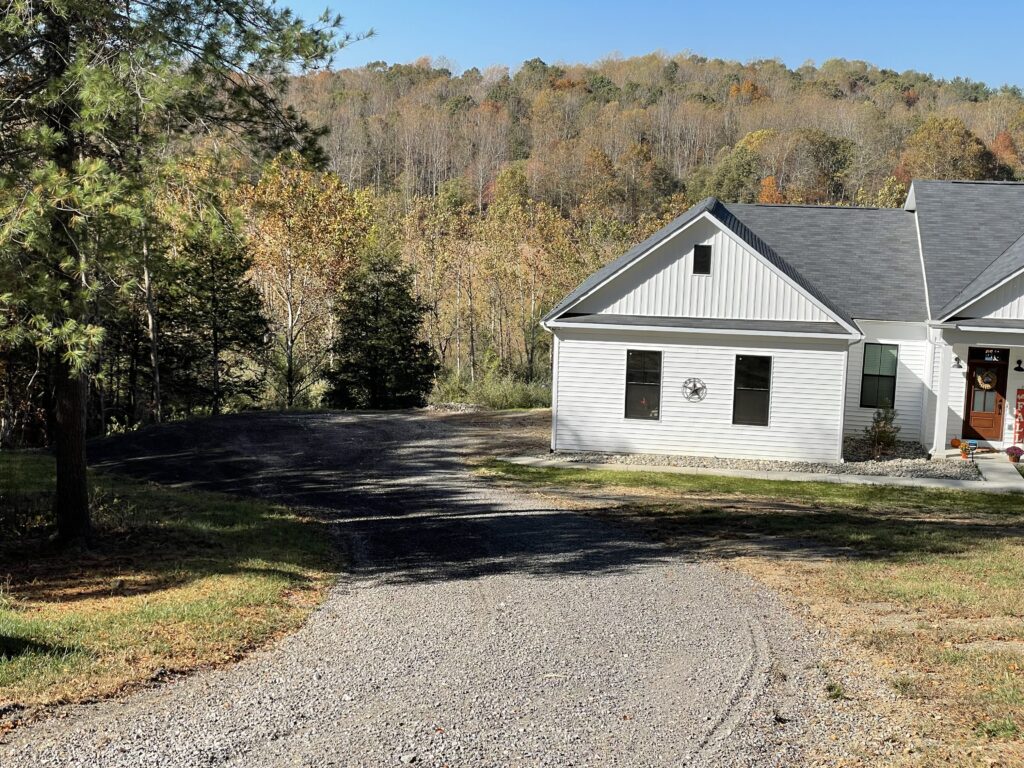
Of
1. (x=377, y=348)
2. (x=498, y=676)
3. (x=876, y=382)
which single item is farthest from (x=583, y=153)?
(x=498, y=676)

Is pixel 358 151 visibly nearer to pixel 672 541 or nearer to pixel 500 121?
pixel 500 121

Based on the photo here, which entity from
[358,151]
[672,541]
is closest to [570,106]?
[358,151]

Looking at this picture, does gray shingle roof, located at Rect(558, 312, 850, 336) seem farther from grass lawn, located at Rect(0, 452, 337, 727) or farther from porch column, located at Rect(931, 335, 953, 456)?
grass lawn, located at Rect(0, 452, 337, 727)

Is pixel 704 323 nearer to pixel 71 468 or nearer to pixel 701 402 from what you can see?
pixel 701 402

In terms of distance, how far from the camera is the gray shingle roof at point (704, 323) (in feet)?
65.1

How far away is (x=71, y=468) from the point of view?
11.0 metres

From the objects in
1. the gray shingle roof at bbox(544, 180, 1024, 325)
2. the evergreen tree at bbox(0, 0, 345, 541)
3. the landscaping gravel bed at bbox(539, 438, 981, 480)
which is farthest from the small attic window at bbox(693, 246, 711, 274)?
the evergreen tree at bbox(0, 0, 345, 541)

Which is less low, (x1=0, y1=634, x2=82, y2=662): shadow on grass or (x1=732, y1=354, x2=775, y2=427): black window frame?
(x1=732, y1=354, x2=775, y2=427): black window frame

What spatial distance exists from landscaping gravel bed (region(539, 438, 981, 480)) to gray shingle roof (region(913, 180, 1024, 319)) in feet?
11.2

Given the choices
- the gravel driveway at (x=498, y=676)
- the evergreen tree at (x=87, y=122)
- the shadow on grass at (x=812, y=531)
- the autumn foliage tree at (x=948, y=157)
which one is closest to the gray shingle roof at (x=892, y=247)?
the shadow on grass at (x=812, y=531)

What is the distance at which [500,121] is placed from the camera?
348 feet

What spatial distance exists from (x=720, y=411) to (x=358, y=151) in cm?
7165

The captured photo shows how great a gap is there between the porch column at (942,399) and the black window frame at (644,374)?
643 cm

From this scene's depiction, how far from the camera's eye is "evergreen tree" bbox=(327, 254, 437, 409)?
3253 centimetres
